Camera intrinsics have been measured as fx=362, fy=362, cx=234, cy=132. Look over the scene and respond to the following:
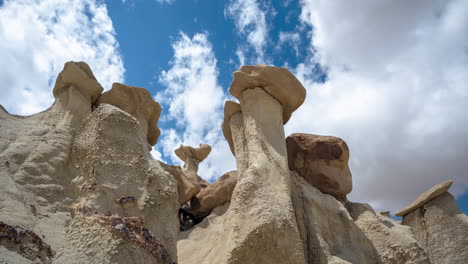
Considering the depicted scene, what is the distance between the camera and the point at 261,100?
619 cm

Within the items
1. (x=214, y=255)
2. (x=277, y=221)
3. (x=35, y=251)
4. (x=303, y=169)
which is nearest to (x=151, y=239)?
(x=35, y=251)

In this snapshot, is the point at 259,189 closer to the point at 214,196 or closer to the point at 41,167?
the point at 41,167

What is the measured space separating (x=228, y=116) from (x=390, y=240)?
3415mm

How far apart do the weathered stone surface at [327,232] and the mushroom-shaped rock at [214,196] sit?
266cm

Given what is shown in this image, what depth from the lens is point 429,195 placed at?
7.38m

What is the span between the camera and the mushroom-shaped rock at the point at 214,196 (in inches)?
322

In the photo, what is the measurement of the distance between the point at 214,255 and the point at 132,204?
218 centimetres

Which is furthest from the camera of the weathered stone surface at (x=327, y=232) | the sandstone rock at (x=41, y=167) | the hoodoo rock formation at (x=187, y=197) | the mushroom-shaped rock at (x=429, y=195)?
the mushroom-shaped rock at (x=429, y=195)

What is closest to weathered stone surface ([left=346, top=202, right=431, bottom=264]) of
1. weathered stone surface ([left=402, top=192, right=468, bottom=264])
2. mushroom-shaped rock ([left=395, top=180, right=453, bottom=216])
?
weathered stone surface ([left=402, top=192, right=468, bottom=264])

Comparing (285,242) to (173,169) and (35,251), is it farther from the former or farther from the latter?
(173,169)

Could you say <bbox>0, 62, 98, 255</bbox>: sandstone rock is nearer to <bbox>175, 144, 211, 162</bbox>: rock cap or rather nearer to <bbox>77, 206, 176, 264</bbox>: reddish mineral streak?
<bbox>77, 206, 176, 264</bbox>: reddish mineral streak

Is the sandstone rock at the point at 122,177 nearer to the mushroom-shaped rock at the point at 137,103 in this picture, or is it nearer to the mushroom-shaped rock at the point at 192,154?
the mushroom-shaped rock at the point at 137,103

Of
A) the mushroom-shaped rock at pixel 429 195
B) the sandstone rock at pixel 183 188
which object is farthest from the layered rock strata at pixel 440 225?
the sandstone rock at pixel 183 188

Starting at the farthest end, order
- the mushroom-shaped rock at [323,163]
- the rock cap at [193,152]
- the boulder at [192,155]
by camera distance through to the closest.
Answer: the rock cap at [193,152] → the boulder at [192,155] → the mushroom-shaped rock at [323,163]
